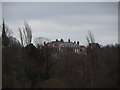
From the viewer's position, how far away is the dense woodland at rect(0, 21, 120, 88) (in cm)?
1448

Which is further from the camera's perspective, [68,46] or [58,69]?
[68,46]

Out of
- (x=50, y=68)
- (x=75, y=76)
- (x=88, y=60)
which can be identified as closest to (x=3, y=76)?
(x=50, y=68)

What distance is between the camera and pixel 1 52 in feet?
48.9

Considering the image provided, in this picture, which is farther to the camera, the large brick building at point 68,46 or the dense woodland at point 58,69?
the large brick building at point 68,46

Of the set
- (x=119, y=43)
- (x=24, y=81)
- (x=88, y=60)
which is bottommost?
(x=24, y=81)

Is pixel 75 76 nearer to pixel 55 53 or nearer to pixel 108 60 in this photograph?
pixel 108 60

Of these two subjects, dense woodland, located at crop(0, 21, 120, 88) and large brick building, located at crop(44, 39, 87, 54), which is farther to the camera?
large brick building, located at crop(44, 39, 87, 54)

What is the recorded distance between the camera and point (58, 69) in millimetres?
15594

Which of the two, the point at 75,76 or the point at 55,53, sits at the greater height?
the point at 55,53

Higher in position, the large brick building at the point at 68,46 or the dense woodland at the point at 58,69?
the large brick building at the point at 68,46

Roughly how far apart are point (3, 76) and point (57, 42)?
2298 centimetres

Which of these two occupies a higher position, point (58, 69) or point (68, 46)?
point (68, 46)

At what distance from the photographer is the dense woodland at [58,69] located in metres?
14.5

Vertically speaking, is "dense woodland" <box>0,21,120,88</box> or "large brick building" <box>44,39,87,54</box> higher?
"large brick building" <box>44,39,87,54</box>
